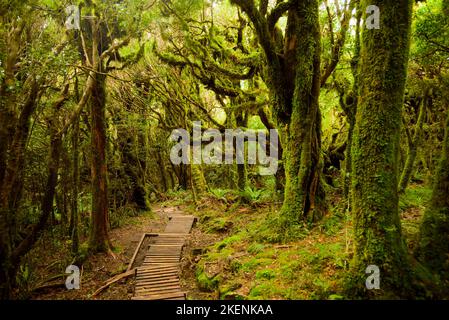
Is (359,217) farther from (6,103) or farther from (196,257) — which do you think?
(6,103)

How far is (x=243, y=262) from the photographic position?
23.0 feet

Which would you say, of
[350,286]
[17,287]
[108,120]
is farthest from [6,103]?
[108,120]

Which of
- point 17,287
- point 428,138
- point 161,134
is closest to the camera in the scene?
point 17,287

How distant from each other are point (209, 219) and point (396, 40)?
407 inches

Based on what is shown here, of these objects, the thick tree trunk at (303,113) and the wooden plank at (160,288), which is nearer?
the wooden plank at (160,288)

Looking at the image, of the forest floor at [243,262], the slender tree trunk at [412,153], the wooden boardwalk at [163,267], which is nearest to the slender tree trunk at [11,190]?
the forest floor at [243,262]

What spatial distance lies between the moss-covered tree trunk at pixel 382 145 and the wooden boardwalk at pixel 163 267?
4.36 m

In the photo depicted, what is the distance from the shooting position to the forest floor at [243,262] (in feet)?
18.1

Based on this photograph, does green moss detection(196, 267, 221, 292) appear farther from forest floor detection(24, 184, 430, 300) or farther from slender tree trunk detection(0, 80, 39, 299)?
slender tree trunk detection(0, 80, 39, 299)

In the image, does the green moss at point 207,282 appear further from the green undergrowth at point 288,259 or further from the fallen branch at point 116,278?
the fallen branch at point 116,278

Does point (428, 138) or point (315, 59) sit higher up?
point (315, 59)

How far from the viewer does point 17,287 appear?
22.4 ft

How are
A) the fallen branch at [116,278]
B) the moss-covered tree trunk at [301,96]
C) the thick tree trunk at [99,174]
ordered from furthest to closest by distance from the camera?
the thick tree trunk at [99,174], the moss-covered tree trunk at [301,96], the fallen branch at [116,278]

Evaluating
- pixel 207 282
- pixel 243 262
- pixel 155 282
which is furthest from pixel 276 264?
pixel 155 282
